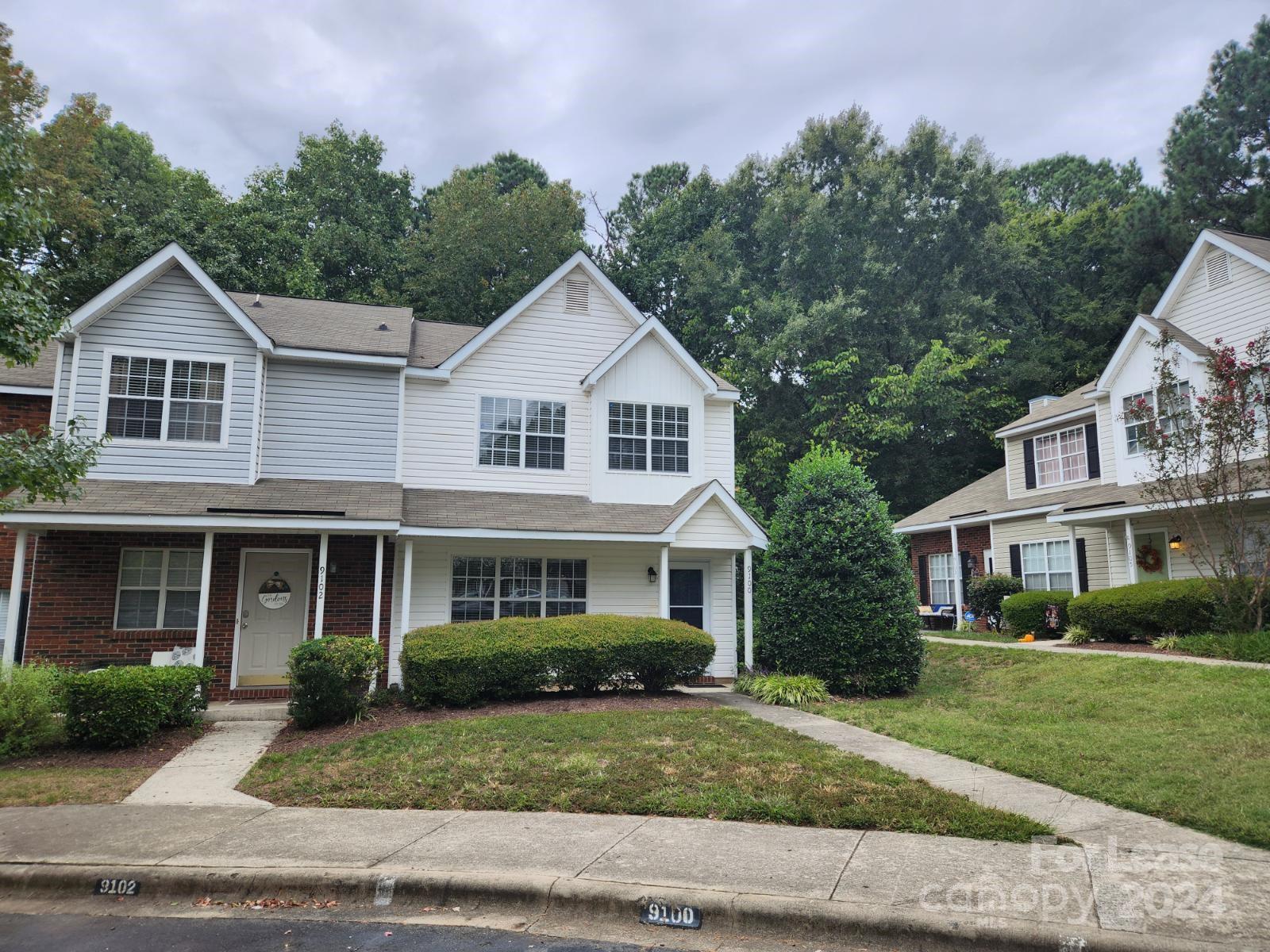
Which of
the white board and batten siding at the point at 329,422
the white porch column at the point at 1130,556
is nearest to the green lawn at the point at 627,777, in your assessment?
the white board and batten siding at the point at 329,422

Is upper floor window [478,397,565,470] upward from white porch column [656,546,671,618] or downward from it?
upward

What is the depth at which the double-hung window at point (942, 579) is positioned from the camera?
25.9 m

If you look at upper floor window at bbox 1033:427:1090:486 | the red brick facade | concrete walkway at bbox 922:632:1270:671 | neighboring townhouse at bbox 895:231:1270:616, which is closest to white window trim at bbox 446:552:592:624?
the red brick facade

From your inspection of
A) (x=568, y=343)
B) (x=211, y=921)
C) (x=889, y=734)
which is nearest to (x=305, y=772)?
(x=211, y=921)

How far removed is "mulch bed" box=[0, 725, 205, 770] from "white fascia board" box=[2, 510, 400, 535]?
338 cm

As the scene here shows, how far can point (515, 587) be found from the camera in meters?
15.3

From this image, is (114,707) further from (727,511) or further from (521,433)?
(727,511)

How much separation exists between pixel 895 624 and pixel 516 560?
6925 millimetres

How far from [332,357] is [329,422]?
1186 millimetres

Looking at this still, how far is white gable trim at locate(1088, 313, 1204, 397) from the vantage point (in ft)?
59.5

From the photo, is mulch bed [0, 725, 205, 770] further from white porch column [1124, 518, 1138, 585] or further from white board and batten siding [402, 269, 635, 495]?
white porch column [1124, 518, 1138, 585]

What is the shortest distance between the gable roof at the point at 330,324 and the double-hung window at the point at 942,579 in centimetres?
1848

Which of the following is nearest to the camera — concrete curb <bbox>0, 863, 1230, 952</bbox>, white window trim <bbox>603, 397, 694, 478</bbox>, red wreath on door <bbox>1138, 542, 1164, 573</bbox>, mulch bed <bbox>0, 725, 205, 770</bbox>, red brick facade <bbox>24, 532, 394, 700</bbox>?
concrete curb <bbox>0, 863, 1230, 952</bbox>

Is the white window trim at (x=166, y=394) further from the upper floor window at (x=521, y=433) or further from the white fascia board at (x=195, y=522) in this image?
the upper floor window at (x=521, y=433)
